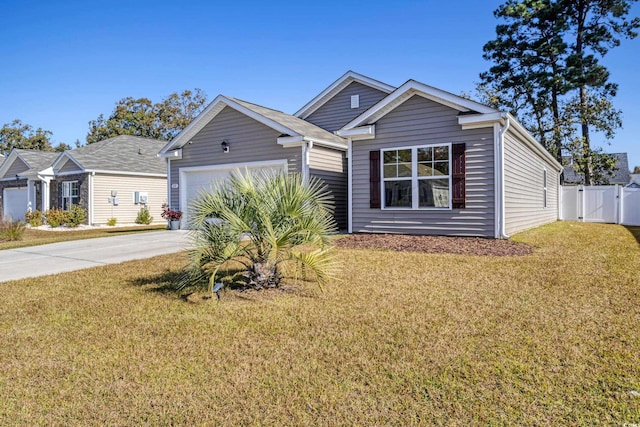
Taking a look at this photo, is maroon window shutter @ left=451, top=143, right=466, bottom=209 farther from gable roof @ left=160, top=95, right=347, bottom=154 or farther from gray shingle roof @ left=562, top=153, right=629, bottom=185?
gray shingle roof @ left=562, top=153, right=629, bottom=185

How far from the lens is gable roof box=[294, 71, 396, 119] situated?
15.1 meters

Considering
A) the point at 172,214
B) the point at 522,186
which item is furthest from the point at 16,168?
the point at 522,186

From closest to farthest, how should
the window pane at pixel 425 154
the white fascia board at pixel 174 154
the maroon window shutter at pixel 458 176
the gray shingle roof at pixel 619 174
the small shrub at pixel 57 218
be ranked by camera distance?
the maroon window shutter at pixel 458 176 < the window pane at pixel 425 154 < the white fascia board at pixel 174 154 < the small shrub at pixel 57 218 < the gray shingle roof at pixel 619 174

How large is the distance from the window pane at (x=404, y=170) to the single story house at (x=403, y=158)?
3 centimetres

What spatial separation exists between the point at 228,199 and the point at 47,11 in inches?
475

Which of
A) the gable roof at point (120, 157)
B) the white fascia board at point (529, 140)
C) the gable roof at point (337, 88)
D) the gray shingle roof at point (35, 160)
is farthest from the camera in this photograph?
the gray shingle roof at point (35, 160)

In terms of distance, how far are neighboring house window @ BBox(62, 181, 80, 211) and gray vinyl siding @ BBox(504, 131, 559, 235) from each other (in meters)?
18.7

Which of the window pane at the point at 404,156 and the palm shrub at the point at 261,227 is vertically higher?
the window pane at the point at 404,156

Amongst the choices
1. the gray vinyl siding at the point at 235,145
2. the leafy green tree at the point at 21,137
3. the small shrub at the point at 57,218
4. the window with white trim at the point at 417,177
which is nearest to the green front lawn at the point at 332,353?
the window with white trim at the point at 417,177

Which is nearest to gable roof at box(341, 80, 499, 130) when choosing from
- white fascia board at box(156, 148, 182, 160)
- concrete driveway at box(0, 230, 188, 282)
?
concrete driveway at box(0, 230, 188, 282)

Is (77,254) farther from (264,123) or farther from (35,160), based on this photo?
(35,160)

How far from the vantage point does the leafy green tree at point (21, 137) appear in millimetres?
44156

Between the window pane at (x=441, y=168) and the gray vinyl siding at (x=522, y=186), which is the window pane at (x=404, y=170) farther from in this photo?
the gray vinyl siding at (x=522, y=186)

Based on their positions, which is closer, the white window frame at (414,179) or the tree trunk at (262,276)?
the tree trunk at (262,276)
